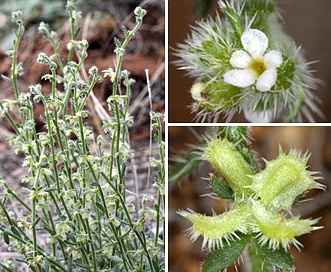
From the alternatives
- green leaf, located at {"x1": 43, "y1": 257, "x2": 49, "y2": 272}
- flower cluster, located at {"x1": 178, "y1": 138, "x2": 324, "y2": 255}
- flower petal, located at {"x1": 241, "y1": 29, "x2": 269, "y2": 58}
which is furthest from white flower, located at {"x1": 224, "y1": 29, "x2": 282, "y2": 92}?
green leaf, located at {"x1": 43, "y1": 257, "x2": 49, "y2": 272}

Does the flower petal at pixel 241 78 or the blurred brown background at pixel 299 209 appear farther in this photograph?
the blurred brown background at pixel 299 209

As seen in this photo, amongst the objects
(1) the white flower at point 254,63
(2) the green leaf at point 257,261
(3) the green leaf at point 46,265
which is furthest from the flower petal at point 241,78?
(3) the green leaf at point 46,265

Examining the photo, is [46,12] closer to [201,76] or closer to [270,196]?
[201,76]

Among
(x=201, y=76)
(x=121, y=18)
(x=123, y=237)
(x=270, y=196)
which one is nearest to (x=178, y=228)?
(x=121, y=18)

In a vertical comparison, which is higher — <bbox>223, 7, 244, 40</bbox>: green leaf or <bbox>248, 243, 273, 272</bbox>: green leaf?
<bbox>223, 7, 244, 40</bbox>: green leaf

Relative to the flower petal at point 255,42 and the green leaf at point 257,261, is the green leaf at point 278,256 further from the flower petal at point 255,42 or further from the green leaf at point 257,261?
the flower petal at point 255,42

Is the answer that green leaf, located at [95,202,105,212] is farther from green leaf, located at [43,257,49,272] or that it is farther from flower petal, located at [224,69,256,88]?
flower petal, located at [224,69,256,88]

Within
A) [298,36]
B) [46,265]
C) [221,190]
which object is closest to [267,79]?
[221,190]
